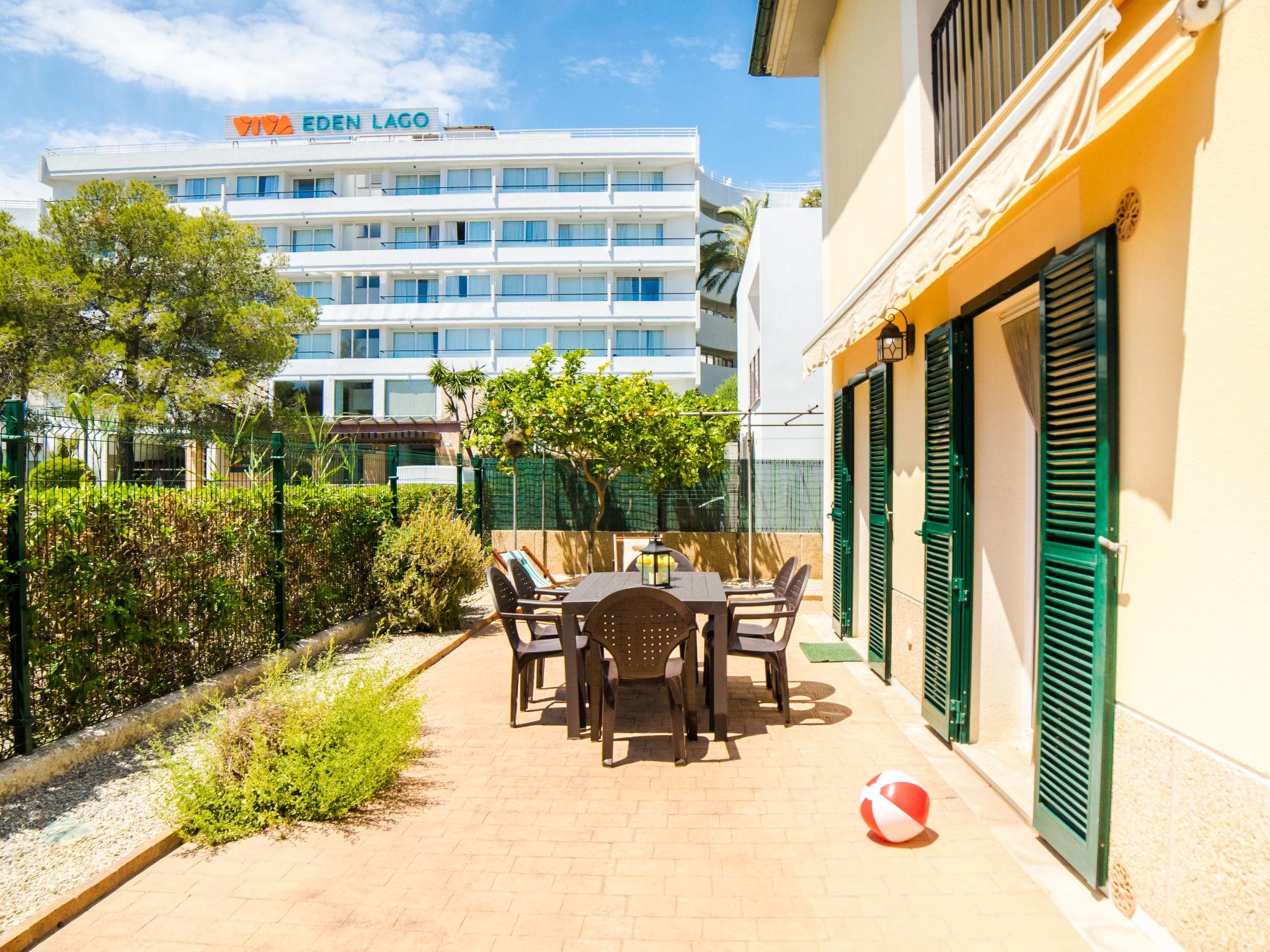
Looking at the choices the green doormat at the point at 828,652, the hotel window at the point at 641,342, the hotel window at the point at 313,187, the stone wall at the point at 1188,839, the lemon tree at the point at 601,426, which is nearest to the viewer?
the stone wall at the point at 1188,839

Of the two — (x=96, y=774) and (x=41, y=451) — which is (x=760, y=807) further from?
(x=41, y=451)

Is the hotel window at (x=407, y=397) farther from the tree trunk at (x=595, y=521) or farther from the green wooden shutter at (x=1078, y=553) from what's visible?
the green wooden shutter at (x=1078, y=553)

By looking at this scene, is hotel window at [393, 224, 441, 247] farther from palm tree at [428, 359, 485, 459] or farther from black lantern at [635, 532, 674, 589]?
black lantern at [635, 532, 674, 589]

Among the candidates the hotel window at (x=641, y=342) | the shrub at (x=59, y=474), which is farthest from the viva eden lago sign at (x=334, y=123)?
the shrub at (x=59, y=474)

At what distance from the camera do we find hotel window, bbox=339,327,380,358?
39.3m

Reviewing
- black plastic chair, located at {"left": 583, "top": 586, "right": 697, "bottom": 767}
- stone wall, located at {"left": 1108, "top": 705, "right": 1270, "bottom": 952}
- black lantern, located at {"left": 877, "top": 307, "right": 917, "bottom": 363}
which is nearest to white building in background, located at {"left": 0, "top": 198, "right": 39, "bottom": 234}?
black lantern, located at {"left": 877, "top": 307, "right": 917, "bottom": 363}

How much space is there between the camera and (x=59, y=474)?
15.6 ft

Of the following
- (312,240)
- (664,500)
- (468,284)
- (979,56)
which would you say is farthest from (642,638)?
(312,240)

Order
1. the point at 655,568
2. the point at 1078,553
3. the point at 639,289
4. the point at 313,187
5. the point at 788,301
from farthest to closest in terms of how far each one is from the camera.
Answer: the point at 313,187 → the point at 639,289 → the point at 788,301 → the point at 655,568 → the point at 1078,553

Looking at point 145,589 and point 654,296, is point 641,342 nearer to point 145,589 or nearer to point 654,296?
point 654,296

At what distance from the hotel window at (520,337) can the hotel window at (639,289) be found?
4.47 meters

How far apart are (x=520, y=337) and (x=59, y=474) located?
3525cm

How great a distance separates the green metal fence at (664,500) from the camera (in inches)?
562

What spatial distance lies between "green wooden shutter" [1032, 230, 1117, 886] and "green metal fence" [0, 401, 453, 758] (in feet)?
17.0
